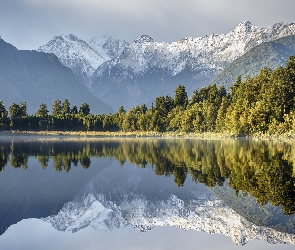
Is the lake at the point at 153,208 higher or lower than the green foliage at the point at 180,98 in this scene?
lower

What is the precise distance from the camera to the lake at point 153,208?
21047 millimetres

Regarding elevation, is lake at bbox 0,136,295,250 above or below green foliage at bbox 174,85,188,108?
below

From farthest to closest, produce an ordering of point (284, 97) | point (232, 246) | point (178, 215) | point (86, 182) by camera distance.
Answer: point (284, 97) < point (86, 182) < point (178, 215) < point (232, 246)

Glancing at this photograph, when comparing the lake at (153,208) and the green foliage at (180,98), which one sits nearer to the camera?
the lake at (153,208)

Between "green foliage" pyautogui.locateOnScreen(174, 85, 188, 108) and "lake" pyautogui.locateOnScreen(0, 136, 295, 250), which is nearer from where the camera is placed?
"lake" pyautogui.locateOnScreen(0, 136, 295, 250)

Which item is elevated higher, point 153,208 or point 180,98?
point 180,98

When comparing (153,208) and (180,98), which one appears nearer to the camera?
(153,208)

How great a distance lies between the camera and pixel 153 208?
28.2m

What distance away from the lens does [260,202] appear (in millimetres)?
26516

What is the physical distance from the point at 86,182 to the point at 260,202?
59.1 ft

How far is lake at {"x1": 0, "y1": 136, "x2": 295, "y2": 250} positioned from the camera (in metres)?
21.0

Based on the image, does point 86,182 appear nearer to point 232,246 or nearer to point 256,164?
point 256,164

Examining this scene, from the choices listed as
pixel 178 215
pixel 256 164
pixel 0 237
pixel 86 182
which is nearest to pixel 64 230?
pixel 0 237

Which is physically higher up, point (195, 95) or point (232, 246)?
point (195, 95)
